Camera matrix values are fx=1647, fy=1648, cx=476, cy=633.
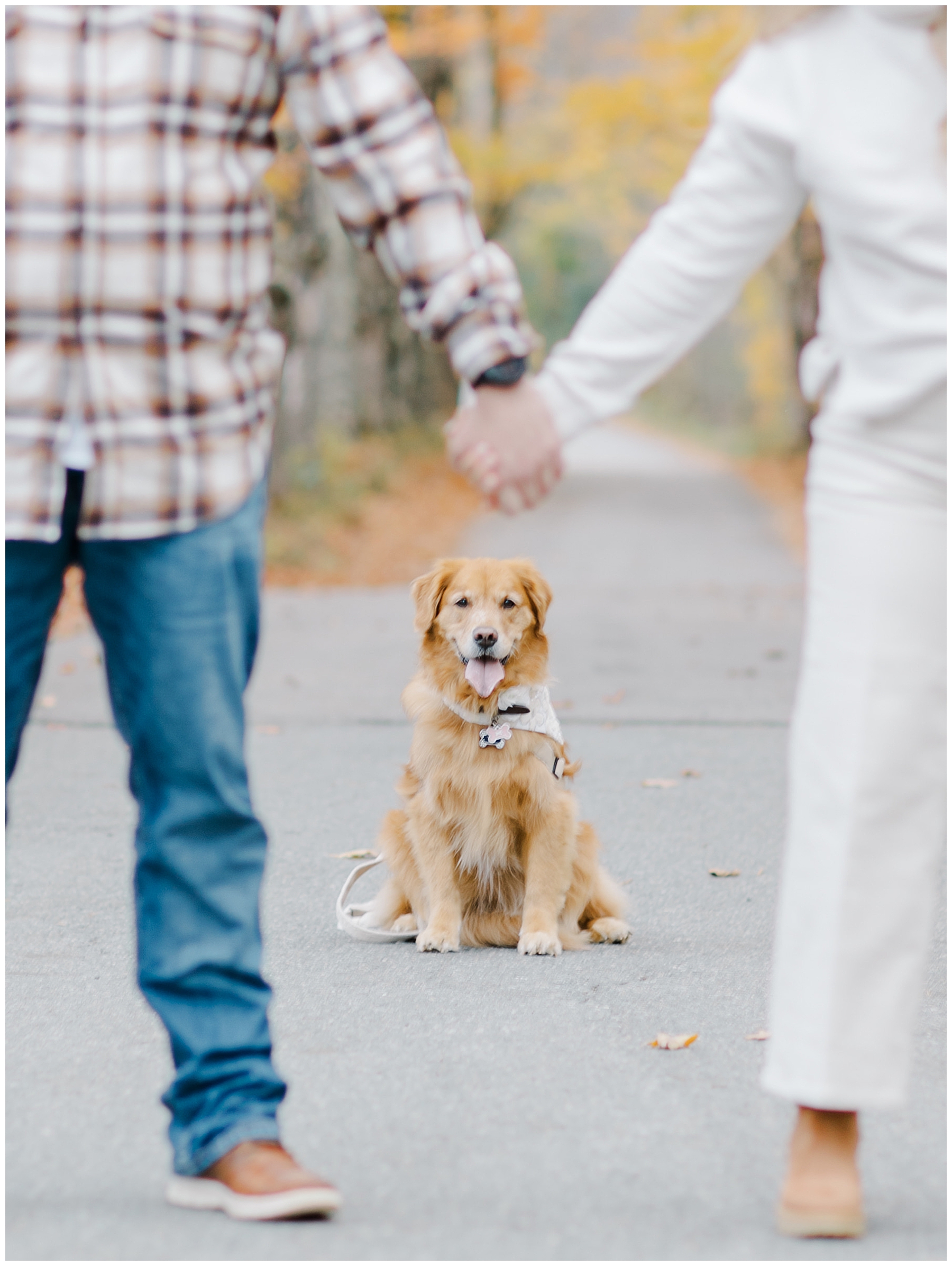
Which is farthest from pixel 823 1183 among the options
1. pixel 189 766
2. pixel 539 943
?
pixel 539 943

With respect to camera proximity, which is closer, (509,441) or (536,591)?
(509,441)

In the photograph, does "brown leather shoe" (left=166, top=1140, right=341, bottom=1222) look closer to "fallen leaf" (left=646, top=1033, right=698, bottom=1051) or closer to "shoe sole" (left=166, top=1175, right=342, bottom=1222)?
"shoe sole" (left=166, top=1175, right=342, bottom=1222)

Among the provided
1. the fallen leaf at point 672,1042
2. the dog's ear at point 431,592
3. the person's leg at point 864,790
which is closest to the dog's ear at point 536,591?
the dog's ear at point 431,592

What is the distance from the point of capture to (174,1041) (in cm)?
276

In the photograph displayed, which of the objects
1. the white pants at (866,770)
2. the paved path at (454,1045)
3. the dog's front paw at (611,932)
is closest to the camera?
the white pants at (866,770)

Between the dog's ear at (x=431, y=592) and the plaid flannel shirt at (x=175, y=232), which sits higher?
the plaid flannel shirt at (x=175, y=232)

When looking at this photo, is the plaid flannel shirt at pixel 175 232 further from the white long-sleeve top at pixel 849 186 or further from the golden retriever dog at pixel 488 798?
the golden retriever dog at pixel 488 798

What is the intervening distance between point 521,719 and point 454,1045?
1.22 metres

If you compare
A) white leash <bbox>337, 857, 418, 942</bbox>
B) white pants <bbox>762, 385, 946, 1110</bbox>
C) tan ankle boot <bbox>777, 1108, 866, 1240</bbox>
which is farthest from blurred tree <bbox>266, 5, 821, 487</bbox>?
tan ankle boot <bbox>777, 1108, 866, 1240</bbox>

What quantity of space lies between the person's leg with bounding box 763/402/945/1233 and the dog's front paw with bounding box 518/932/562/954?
83.7 inches

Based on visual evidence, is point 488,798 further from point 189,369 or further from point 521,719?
point 189,369

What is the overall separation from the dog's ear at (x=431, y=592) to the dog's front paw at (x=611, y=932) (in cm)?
103

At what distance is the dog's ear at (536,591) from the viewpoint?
491 centimetres

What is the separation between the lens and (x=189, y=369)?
2539 mm
